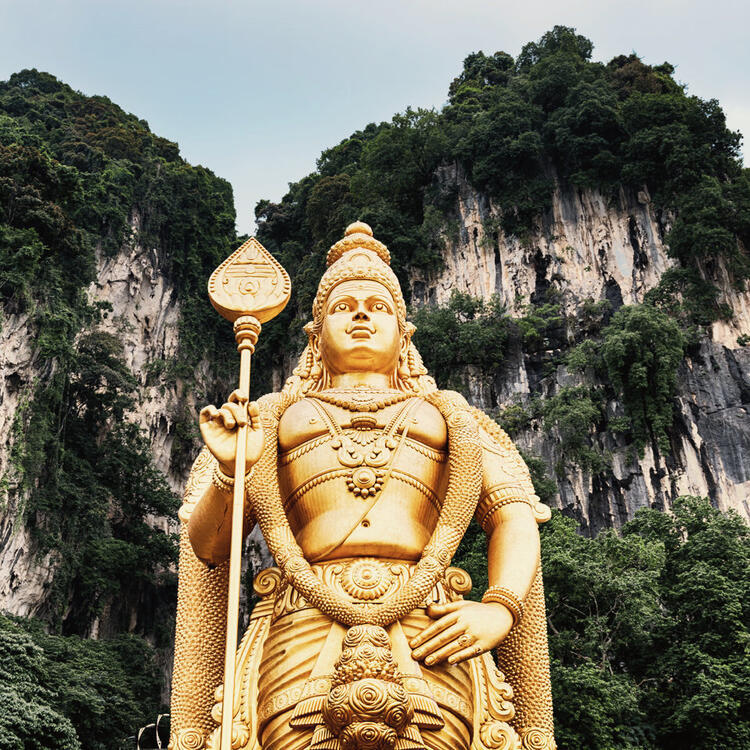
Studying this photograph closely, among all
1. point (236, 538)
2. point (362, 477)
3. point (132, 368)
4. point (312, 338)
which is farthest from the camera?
point (132, 368)

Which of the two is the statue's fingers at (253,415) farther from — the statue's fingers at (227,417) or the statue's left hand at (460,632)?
the statue's left hand at (460,632)

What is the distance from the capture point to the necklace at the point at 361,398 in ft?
13.4

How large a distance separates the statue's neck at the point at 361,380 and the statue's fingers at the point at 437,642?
1346 millimetres

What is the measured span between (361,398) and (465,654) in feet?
4.13

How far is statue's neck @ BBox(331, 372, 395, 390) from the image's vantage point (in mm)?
4398

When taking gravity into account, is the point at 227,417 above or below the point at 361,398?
below

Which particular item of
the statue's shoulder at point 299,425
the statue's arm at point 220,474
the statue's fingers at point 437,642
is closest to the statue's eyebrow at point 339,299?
the statue's shoulder at point 299,425

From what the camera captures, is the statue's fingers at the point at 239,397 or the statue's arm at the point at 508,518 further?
the statue's arm at the point at 508,518

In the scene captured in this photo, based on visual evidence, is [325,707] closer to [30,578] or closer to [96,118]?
[30,578]

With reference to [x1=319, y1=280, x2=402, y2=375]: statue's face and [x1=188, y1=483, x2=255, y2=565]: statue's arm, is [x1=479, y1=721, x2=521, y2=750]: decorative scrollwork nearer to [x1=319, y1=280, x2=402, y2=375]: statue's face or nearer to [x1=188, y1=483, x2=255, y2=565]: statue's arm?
[x1=188, y1=483, x2=255, y2=565]: statue's arm

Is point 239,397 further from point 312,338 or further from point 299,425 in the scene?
point 312,338

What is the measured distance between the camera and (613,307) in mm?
22281

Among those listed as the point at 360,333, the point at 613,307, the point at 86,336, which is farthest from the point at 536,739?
the point at 86,336

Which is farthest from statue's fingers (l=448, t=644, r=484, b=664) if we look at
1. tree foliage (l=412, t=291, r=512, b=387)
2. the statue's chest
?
tree foliage (l=412, t=291, r=512, b=387)
